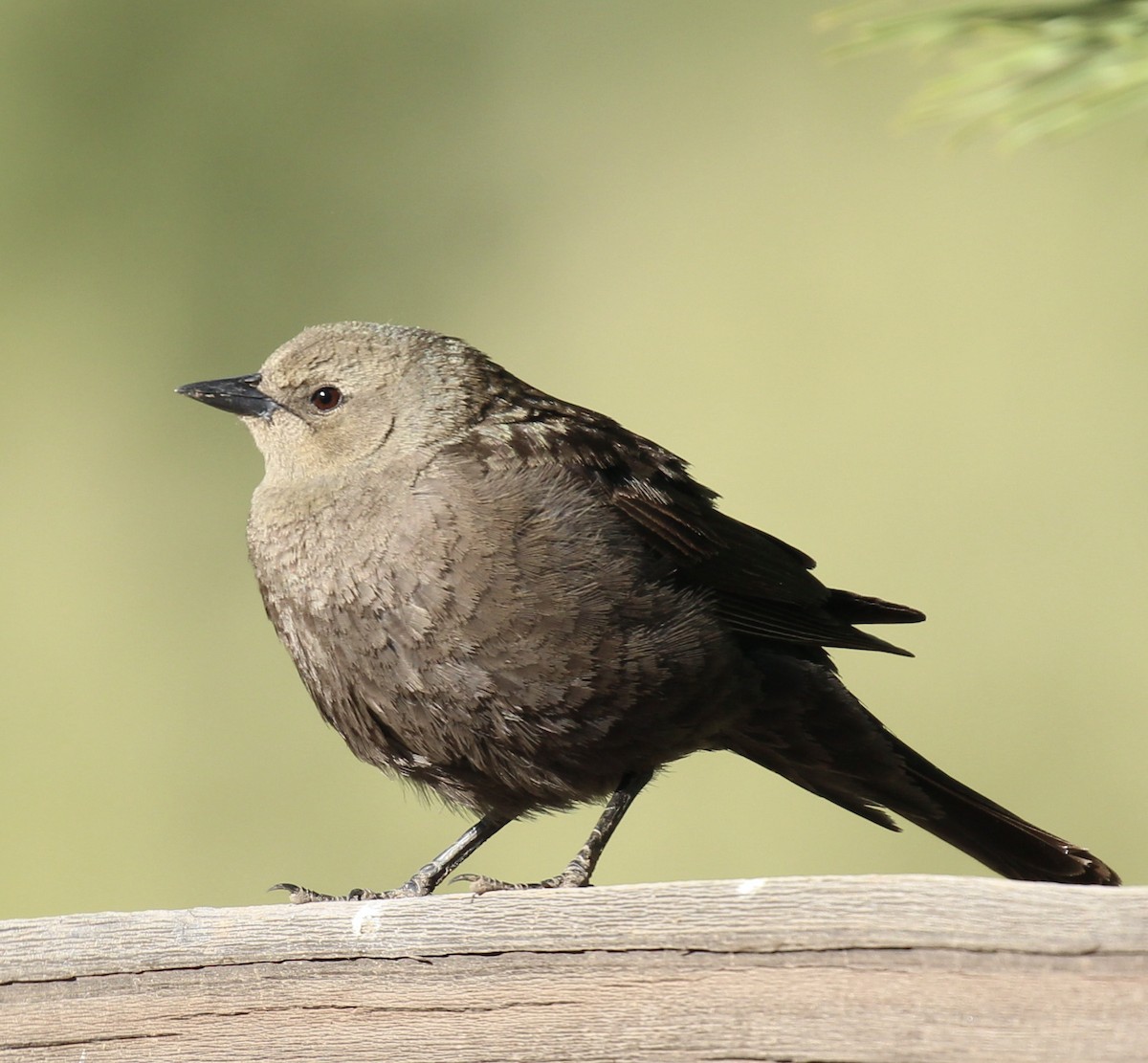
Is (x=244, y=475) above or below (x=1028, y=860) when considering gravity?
above

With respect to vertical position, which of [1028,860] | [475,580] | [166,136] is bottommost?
[1028,860]

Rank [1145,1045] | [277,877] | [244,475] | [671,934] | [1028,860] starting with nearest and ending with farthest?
[1145,1045]
[671,934]
[1028,860]
[277,877]
[244,475]

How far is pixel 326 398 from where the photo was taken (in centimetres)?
269

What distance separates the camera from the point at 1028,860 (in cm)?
244

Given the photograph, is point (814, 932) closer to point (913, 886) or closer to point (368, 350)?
point (913, 886)

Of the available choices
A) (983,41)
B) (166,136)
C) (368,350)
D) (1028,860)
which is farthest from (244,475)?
(983,41)

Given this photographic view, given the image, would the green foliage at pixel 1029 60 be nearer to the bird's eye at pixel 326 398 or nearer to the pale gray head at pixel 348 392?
the pale gray head at pixel 348 392

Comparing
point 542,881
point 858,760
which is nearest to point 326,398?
point 542,881

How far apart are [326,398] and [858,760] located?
1.09m

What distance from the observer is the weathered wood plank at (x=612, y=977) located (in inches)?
49.5

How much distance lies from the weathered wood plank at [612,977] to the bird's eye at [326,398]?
3.69 feet

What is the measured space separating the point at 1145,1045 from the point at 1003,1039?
0.11 metres

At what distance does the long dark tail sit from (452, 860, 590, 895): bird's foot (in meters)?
0.44

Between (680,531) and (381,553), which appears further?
(680,531)
